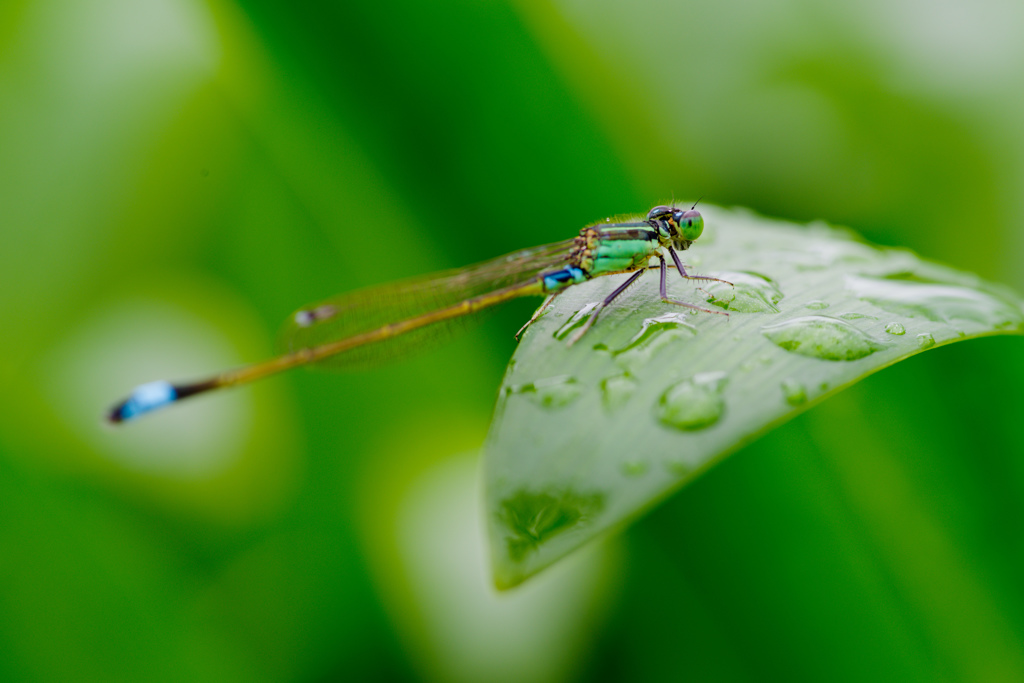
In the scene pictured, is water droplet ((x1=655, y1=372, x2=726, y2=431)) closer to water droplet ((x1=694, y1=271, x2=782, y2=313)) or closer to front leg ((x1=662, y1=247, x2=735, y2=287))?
water droplet ((x1=694, y1=271, x2=782, y2=313))

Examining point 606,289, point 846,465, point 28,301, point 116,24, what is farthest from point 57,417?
point 846,465

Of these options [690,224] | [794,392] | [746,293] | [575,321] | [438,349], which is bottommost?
[794,392]

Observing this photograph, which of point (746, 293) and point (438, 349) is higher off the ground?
point (438, 349)

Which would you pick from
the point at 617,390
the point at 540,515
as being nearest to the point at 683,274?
the point at 617,390

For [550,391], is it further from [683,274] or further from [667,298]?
[683,274]

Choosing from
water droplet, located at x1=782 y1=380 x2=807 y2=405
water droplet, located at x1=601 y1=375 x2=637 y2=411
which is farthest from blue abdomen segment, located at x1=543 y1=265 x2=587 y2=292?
water droplet, located at x1=782 y1=380 x2=807 y2=405

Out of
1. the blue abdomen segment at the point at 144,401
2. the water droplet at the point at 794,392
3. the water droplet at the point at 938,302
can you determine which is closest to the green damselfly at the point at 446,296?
the blue abdomen segment at the point at 144,401

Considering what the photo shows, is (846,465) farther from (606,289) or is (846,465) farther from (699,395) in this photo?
(699,395)
